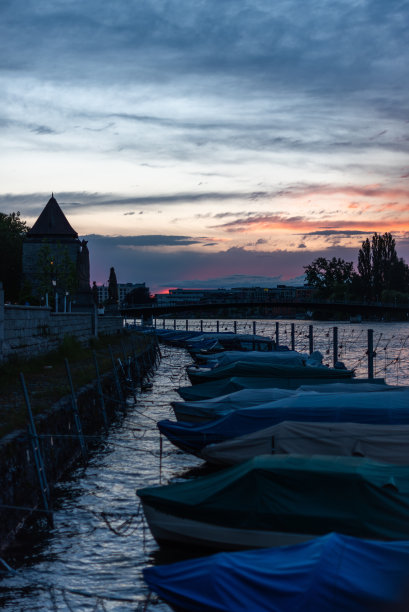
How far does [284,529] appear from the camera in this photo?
12352 mm

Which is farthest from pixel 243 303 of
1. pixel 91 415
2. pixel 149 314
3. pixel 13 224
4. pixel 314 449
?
pixel 314 449

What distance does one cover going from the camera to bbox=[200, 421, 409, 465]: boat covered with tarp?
17.4 m

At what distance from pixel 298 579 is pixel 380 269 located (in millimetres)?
192934

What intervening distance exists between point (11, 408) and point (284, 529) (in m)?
10.7

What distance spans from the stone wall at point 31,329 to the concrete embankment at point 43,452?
3.91 meters

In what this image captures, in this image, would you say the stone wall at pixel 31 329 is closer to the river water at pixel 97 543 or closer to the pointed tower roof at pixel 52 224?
the river water at pixel 97 543

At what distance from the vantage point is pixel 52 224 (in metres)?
116

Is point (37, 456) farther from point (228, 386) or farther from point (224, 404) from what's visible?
point (228, 386)

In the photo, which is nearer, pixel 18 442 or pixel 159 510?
pixel 159 510

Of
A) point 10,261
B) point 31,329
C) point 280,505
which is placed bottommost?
point 280,505

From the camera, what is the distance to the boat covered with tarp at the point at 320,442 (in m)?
17.4

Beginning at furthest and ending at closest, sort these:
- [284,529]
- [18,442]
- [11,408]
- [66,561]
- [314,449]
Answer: [11,408] < [314,449] < [18,442] < [66,561] < [284,529]

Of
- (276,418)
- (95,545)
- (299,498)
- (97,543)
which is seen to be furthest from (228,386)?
(299,498)

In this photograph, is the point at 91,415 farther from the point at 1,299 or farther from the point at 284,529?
the point at 284,529
